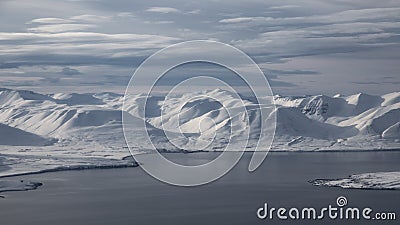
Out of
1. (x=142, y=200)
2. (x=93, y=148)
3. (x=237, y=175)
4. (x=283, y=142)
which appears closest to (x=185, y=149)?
(x=93, y=148)

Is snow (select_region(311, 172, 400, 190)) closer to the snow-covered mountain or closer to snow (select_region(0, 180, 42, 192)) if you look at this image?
snow (select_region(0, 180, 42, 192))

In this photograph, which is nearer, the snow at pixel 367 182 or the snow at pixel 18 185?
the snow at pixel 18 185

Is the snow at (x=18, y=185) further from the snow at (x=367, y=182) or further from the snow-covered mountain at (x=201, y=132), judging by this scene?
the snow-covered mountain at (x=201, y=132)

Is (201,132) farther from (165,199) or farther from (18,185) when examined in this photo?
(165,199)

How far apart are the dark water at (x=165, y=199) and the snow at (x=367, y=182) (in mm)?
Answer: 2010

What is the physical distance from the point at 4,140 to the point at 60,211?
3673 inches

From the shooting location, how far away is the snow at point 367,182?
6444 cm

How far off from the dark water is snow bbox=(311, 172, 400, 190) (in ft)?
6.59

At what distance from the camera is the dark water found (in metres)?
47.7

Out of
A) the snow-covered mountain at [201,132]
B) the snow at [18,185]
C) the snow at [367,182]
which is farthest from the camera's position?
the snow-covered mountain at [201,132]

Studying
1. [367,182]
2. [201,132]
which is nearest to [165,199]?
[367,182]

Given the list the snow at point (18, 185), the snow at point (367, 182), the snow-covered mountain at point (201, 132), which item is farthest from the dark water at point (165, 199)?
the snow-covered mountain at point (201, 132)

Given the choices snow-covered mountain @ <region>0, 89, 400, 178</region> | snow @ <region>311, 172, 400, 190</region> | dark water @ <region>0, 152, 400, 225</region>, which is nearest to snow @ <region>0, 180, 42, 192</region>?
dark water @ <region>0, 152, 400, 225</region>

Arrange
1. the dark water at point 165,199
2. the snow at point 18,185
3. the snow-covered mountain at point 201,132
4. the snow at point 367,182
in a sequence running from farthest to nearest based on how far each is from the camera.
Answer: the snow-covered mountain at point 201,132 → the snow at point 367,182 → the snow at point 18,185 → the dark water at point 165,199
